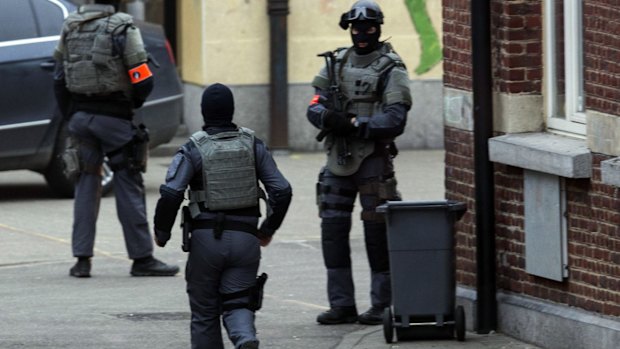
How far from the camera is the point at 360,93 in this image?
9.97 m

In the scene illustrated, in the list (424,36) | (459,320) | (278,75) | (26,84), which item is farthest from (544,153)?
(424,36)

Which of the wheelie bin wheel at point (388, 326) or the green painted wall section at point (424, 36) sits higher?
the green painted wall section at point (424, 36)

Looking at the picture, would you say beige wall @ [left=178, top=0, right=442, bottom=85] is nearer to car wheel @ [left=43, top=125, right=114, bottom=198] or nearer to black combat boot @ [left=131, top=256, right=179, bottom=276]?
car wheel @ [left=43, top=125, right=114, bottom=198]

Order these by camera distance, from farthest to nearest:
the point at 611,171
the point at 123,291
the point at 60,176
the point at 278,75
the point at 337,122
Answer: the point at 278,75, the point at 60,176, the point at 123,291, the point at 337,122, the point at 611,171

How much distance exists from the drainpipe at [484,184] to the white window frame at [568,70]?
31 cm

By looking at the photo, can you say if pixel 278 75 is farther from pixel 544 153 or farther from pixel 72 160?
pixel 544 153

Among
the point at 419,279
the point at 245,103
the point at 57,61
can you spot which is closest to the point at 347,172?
the point at 419,279

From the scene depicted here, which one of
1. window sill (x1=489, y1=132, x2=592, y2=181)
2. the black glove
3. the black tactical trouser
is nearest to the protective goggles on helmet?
the black glove

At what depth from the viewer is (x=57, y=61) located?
1184cm

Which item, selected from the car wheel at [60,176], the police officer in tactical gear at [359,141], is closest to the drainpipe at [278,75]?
the car wheel at [60,176]

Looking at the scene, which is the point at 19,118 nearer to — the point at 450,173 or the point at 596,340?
the point at 450,173

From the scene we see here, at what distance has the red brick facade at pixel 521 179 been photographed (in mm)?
8633

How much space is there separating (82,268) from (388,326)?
3.18 meters

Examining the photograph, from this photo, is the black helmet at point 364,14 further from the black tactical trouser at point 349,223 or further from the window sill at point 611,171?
the window sill at point 611,171
